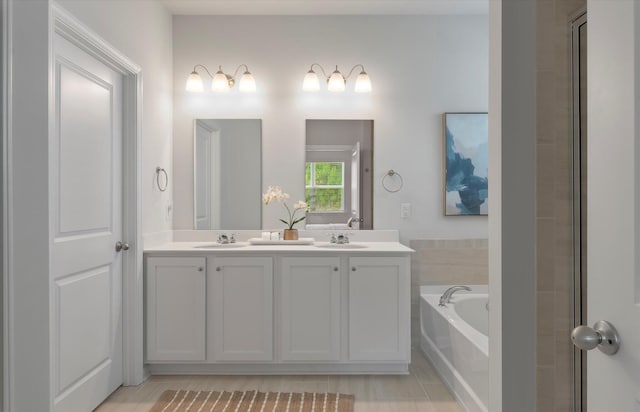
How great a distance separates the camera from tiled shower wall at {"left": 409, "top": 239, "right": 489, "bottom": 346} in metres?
3.68

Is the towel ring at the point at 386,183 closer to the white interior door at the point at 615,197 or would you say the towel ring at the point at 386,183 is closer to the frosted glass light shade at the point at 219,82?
the frosted glass light shade at the point at 219,82

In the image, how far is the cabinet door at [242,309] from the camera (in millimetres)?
3104

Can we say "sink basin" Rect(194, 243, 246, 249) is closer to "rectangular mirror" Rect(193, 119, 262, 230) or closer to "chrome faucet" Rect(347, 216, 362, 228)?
"rectangular mirror" Rect(193, 119, 262, 230)

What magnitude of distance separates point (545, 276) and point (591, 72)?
915 millimetres

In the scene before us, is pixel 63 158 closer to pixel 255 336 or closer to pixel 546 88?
pixel 255 336

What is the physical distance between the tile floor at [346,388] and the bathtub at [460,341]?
0.35 feet

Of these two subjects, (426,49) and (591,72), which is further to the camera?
(426,49)

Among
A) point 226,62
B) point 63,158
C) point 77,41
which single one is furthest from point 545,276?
point 226,62

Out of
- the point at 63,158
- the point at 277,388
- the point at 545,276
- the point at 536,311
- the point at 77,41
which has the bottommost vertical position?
the point at 277,388

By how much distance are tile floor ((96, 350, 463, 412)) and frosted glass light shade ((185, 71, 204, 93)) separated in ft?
6.67

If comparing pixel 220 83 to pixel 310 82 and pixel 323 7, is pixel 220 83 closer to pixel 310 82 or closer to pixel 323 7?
pixel 310 82

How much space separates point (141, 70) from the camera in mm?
3043

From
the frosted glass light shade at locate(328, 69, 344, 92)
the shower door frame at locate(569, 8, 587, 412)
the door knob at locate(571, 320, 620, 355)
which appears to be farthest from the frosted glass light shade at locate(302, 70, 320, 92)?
the door knob at locate(571, 320, 620, 355)

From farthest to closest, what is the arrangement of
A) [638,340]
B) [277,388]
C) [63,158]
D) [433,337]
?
1. [433,337]
2. [277,388]
3. [63,158]
4. [638,340]
